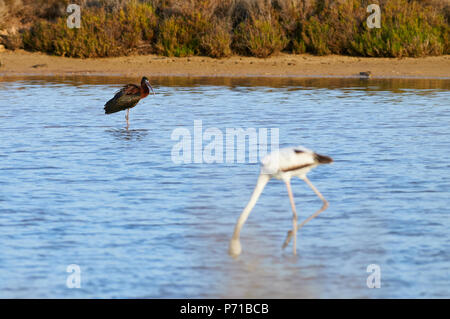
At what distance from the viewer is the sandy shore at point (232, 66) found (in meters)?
23.6

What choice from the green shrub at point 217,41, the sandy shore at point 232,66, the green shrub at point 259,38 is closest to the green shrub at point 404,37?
the sandy shore at point 232,66

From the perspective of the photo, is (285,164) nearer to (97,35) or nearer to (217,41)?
(217,41)

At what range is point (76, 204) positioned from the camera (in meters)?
9.30

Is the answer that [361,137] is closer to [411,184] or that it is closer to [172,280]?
[411,184]

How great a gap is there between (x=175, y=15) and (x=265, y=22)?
2.99 m

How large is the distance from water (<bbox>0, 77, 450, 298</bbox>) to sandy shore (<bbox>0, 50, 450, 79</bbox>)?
6109 mm

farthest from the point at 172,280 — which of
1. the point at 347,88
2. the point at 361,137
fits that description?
the point at 347,88

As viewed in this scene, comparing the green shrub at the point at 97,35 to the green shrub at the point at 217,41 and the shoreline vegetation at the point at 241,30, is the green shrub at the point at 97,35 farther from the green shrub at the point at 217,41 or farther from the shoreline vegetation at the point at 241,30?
the green shrub at the point at 217,41

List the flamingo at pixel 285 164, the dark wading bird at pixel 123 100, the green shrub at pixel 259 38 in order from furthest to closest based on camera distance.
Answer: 1. the green shrub at pixel 259 38
2. the dark wading bird at pixel 123 100
3. the flamingo at pixel 285 164

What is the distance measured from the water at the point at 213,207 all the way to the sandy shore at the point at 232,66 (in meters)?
6.11

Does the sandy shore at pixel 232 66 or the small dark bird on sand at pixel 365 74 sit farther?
the sandy shore at pixel 232 66

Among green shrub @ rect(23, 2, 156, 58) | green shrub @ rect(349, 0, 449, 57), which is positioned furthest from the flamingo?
green shrub @ rect(23, 2, 156, 58)

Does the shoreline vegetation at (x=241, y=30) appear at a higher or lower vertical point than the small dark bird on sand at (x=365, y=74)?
higher

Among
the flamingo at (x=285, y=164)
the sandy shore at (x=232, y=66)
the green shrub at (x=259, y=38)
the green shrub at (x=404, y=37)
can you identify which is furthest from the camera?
the green shrub at (x=259, y=38)
